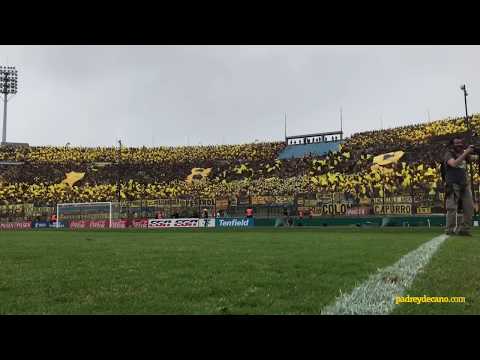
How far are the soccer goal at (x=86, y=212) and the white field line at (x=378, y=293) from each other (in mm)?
37227

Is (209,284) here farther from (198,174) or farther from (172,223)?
(198,174)

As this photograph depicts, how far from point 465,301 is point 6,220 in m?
46.1

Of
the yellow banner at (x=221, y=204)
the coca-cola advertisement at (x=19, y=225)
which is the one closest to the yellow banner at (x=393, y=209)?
the yellow banner at (x=221, y=204)

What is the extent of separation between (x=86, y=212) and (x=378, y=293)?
40.9m

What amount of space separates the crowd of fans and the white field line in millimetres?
32562

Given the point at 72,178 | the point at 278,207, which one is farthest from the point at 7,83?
the point at 278,207

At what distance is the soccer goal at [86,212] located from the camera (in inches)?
1658

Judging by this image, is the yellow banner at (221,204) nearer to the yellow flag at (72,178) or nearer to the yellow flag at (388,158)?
the yellow flag at (388,158)

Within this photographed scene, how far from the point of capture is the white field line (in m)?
4.25

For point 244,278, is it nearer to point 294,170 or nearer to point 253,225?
point 253,225

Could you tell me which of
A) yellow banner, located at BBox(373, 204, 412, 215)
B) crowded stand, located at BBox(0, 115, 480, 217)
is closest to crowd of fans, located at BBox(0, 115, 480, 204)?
crowded stand, located at BBox(0, 115, 480, 217)
